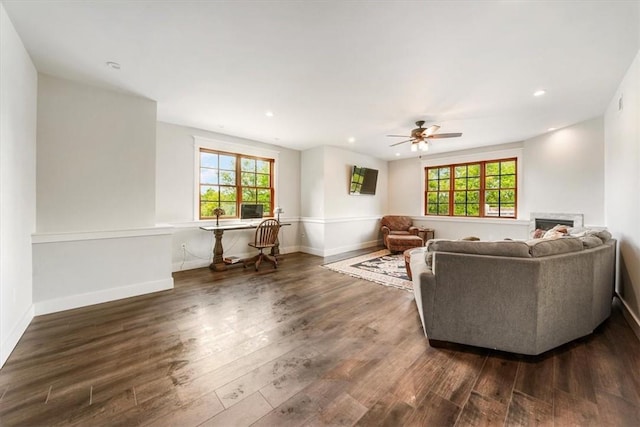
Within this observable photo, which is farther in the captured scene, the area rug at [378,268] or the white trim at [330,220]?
the white trim at [330,220]

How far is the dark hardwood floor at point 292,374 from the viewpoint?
143cm

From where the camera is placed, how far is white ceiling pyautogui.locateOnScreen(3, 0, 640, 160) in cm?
187

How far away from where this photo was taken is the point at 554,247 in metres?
2.02

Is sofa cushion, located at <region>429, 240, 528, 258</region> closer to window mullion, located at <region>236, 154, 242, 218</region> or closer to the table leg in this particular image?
the table leg

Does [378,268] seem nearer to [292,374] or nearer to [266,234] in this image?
[266,234]

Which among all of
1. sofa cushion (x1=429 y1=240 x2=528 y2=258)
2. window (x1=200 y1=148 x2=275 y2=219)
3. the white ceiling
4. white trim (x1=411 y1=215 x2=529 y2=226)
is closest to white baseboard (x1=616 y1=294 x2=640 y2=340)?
Result: sofa cushion (x1=429 y1=240 x2=528 y2=258)

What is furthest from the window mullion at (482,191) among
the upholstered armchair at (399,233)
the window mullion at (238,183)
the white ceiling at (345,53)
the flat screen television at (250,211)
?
the window mullion at (238,183)

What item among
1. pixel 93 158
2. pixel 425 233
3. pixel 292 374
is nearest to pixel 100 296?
pixel 93 158

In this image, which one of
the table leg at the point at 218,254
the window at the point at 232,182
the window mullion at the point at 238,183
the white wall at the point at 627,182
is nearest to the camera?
the white wall at the point at 627,182

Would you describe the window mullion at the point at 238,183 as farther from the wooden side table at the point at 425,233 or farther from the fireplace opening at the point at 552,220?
the fireplace opening at the point at 552,220

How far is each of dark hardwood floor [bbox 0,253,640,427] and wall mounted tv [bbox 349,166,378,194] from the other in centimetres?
420

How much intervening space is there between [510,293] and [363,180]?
16.6 ft

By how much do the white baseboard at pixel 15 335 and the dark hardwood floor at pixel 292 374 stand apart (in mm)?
51

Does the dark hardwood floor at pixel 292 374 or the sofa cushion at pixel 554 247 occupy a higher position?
the sofa cushion at pixel 554 247
